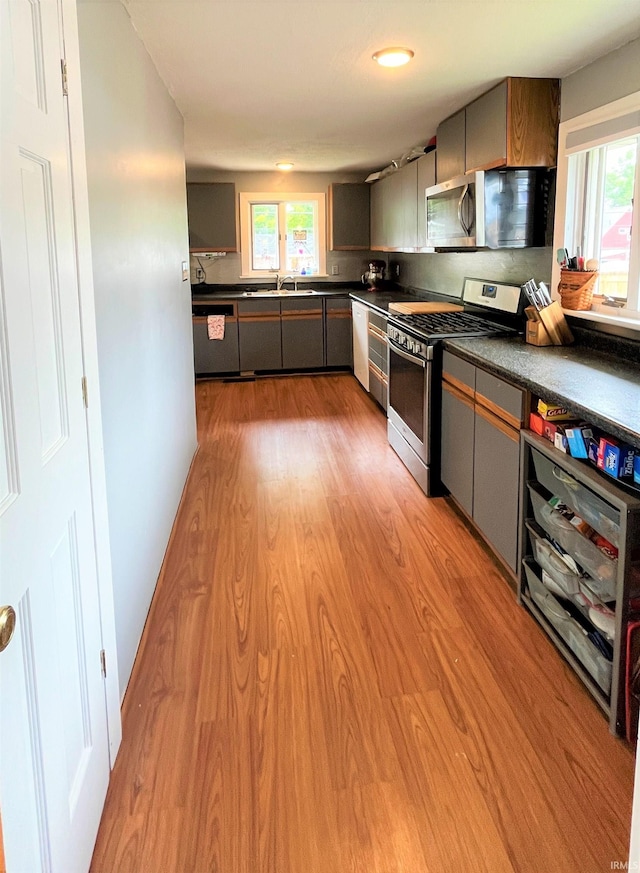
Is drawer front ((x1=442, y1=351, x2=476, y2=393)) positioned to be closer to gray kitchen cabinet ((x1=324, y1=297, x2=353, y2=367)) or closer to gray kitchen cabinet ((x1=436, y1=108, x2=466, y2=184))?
gray kitchen cabinet ((x1=436, y1=108, x2=466, y2=184))

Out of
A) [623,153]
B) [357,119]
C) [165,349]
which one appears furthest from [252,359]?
[623,153]

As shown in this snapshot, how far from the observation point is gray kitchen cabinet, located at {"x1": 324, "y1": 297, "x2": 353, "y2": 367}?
664 cm

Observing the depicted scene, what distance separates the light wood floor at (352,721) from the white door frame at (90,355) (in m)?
0.26

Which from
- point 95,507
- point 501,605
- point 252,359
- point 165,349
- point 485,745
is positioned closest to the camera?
point 95,507

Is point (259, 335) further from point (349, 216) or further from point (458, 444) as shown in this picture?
point (458, 444)

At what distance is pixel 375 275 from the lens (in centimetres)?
690

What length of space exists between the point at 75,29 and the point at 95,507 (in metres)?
1.09

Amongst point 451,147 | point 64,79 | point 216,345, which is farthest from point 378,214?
point 64,79

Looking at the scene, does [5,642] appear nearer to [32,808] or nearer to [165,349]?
[32,808]

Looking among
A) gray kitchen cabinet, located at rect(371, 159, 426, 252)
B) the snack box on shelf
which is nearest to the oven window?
gray kitchen cabinet, located at rect(371, 159, 426, 252)

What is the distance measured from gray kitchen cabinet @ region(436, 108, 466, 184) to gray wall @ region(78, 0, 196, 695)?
63.9 inches

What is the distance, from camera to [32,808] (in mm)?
1036

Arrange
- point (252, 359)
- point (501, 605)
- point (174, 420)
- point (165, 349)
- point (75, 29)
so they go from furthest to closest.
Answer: point (252, 359), point (174, 420), point (165, 349), point (501, 605), point (75, 29)

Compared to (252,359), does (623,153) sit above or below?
above
